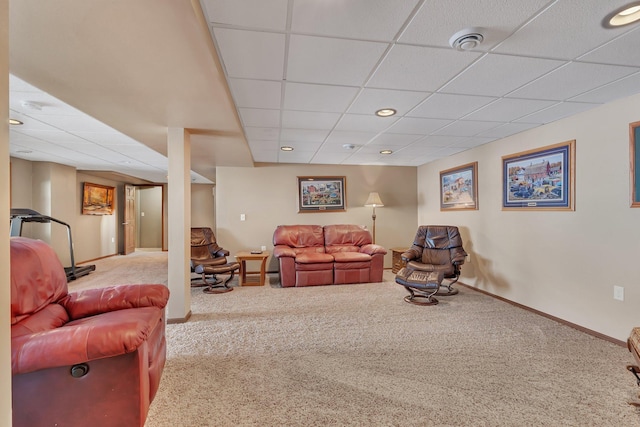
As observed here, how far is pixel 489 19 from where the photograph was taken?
5.14ft

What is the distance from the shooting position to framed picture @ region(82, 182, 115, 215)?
6.94 m

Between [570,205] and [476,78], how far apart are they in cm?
185

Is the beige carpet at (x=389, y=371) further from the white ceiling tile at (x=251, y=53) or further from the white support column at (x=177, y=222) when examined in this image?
the white ceiling tile at (x=251, y=53)

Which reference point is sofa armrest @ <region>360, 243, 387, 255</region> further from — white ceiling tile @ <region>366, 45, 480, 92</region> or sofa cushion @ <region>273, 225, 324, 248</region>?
white ceiling tile @ <region>366, 45, 480, 92</region>

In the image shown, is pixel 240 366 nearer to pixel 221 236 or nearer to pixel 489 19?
pixel 489 19

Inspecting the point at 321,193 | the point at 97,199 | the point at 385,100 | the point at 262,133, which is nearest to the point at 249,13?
the point at 385,100

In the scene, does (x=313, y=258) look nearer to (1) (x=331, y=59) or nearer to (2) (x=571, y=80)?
(1) (x=331, y=59)

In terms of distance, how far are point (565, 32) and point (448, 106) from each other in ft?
3.76

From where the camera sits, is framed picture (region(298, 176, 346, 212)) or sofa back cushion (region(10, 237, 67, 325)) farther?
framed picture (region(298, 176, 346, 212))

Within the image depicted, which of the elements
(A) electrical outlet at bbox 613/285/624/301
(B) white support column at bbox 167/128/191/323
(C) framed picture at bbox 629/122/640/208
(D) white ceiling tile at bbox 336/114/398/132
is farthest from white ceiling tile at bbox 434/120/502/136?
(B) white support column at bbox 167/128/191/323

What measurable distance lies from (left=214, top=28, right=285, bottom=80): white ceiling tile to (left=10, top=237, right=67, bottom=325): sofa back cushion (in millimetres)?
1589

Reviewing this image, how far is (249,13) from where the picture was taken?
1.50 m

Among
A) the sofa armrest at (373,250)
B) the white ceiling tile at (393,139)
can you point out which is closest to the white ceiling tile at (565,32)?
the white ceiling tile at (393,139)

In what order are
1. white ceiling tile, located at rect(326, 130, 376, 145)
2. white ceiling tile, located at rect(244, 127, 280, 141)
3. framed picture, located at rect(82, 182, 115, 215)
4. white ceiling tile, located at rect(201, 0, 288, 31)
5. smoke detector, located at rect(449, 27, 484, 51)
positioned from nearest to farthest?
1. white ceiling tile, located at rect(201, 0, 288, 31)
2. smoke detector, located at rect(449, 27, 484, 51)
3. white ceiling tile, located at rect(244, 127, 280, 141)
4. white ceiling tile, located at rect(326, 130, 376, 145)
5. framed picture, located at rect(82, 182, 115, 215)
